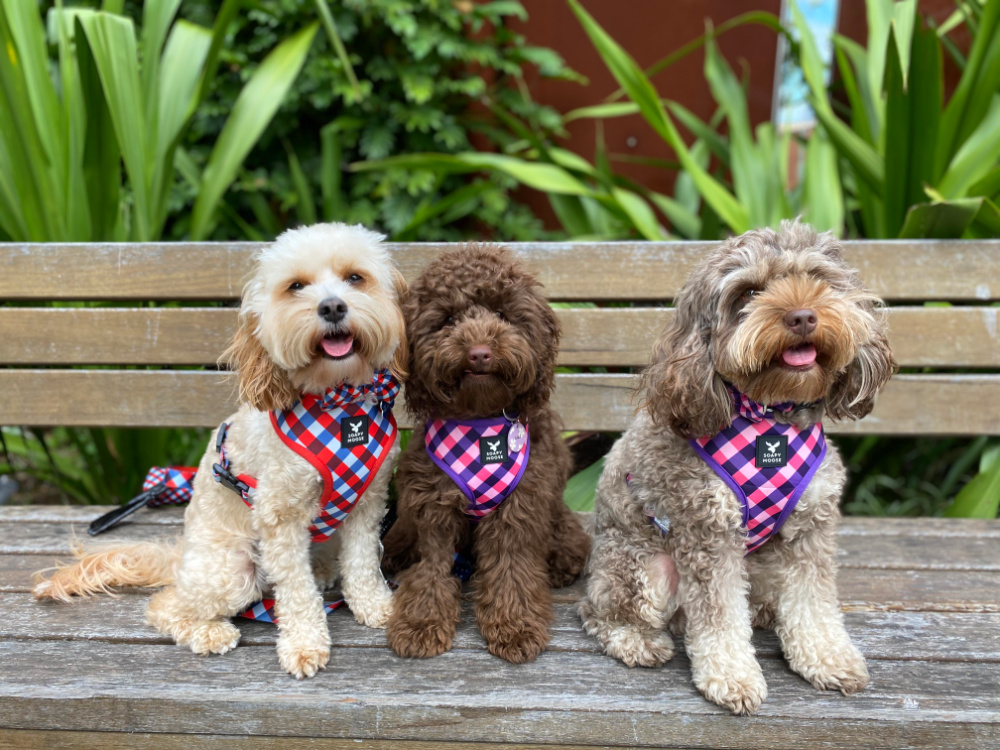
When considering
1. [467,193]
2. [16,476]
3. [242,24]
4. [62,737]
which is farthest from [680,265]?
[16,476]

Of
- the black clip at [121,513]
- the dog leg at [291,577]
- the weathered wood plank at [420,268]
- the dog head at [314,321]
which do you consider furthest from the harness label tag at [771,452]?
the black clip at [121,513]

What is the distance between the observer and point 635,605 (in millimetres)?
1913

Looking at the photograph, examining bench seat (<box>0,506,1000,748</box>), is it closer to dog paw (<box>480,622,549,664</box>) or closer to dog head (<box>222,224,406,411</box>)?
dog paw (<box>480,622,549,664</box>)

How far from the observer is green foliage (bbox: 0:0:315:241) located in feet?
8.69

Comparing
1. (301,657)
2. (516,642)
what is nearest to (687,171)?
(516,642)

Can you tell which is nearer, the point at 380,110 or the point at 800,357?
the point at 800,357

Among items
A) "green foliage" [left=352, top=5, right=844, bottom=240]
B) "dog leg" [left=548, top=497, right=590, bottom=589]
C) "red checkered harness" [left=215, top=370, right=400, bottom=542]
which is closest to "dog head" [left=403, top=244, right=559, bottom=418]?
"red checkered harness" [left=215, top=370, right=400, bottom=542]

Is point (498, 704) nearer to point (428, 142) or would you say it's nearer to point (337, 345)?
point (337, 345)

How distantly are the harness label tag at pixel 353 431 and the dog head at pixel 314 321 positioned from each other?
0.38 ft

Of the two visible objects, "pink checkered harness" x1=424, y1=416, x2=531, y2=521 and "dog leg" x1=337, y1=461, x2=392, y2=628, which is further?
"dog leg" x1=337, y1=461, x2=392, y2=628

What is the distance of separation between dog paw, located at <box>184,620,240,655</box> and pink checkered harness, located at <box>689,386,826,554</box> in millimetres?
1303

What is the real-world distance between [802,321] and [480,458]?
0.86 meters

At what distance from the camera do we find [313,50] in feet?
13.0

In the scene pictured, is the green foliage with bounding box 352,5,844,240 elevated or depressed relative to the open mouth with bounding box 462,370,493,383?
elevated
